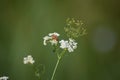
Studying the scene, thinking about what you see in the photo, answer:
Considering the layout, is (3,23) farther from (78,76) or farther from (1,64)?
(78,76)

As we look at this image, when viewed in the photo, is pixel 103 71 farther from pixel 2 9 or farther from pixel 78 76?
pixel 2 9

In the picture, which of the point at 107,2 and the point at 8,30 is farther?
the point at 107,2

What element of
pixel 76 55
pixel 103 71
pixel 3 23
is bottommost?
pixel 103 71

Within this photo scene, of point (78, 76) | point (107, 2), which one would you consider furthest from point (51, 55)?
point (107, 2)

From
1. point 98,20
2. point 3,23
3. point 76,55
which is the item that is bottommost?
point 76,55

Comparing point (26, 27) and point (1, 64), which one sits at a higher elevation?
point (26, 27)

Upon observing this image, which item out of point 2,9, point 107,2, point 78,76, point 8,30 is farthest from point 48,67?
point 107,2
